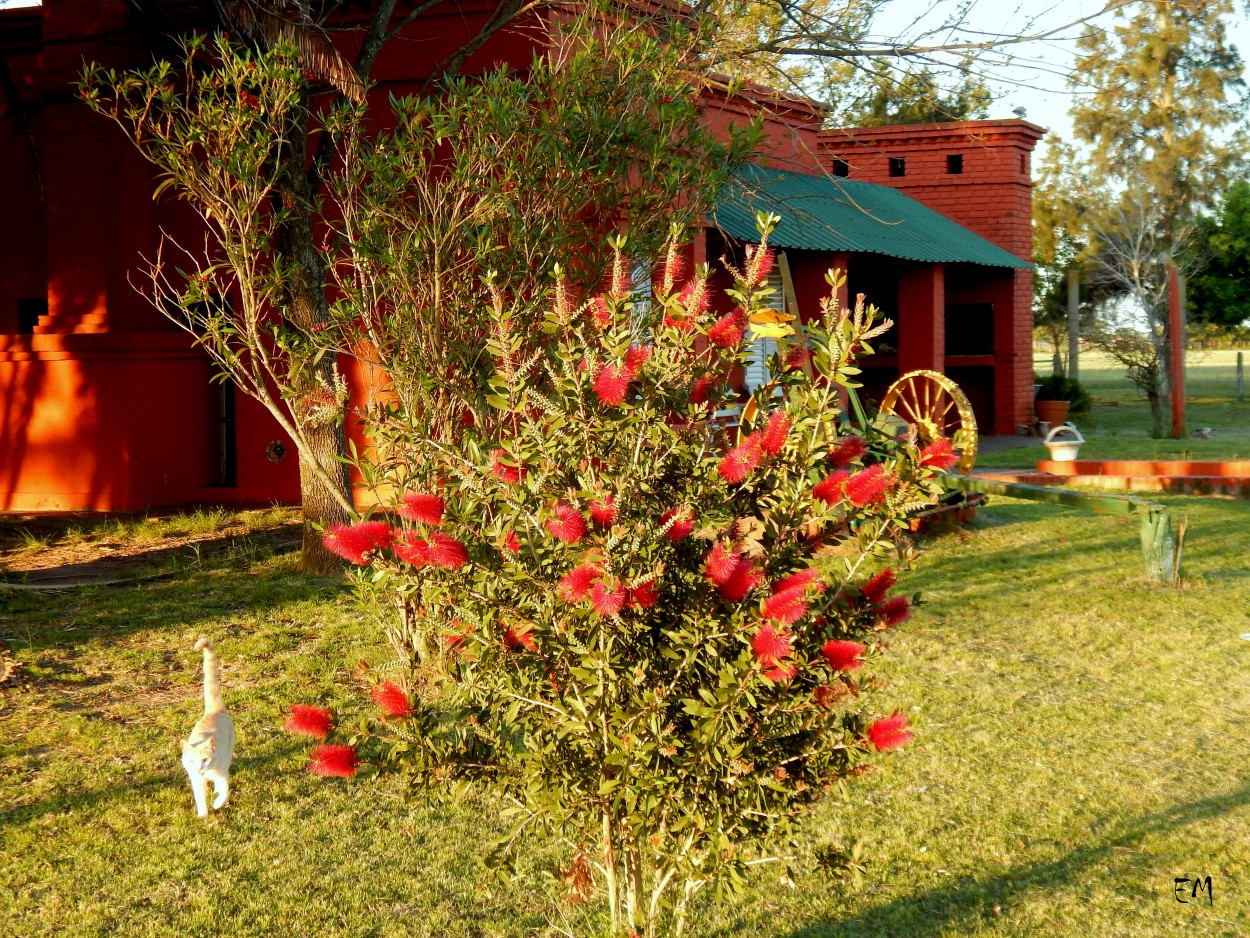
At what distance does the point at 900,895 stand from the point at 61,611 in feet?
20.5

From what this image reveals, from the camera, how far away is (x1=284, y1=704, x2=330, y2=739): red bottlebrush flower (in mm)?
3074

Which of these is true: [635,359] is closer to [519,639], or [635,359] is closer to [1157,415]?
[519,639]

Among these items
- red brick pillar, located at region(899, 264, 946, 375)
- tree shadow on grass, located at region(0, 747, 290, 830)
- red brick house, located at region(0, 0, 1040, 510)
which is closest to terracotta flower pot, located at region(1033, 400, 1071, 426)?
red brick pillar, located at region(899, 264, 946, 375)

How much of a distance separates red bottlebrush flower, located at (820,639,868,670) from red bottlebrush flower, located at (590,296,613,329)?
949mm

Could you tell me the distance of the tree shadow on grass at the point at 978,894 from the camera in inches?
162

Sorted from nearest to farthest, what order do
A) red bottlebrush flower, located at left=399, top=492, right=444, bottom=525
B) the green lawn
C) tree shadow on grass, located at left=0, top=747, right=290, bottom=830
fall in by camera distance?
red bottlebrush flower, located at left=399, top=492, right=444, bottom=525, tree shadow on grass, located at left=0, top=747, right=290, bottom=830, the green lawn

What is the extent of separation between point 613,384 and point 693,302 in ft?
1.08

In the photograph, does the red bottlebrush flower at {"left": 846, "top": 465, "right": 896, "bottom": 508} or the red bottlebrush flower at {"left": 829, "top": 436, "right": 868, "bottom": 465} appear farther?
the red bottlebrush flower at {"left": 829, "top": 436, "right": 868, "bottom": 465}

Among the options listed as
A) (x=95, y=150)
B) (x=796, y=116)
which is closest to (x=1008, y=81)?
(x=95, y=150)

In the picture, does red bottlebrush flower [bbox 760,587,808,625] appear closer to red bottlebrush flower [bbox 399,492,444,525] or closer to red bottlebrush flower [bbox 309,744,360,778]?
red bottlebrush flower [bbox 399,492,444,525]

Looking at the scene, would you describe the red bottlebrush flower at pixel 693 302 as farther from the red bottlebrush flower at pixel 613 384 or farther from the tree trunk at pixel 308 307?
the tree trunk at pixel 308 307

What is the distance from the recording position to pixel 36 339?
12.6m

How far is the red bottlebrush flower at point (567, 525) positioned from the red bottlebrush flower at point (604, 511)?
0.04m

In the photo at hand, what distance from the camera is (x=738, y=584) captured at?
280 cm
